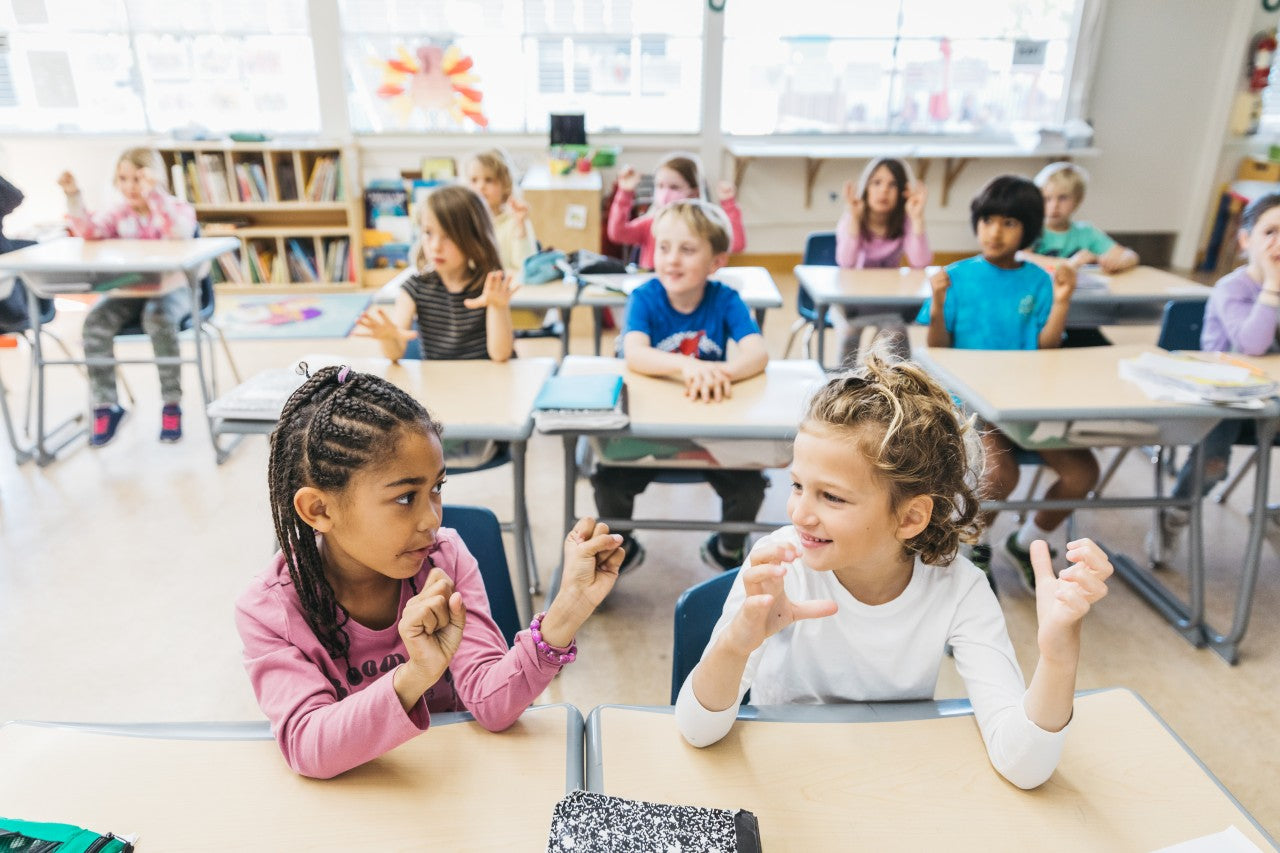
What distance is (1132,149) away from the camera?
19.6 ft

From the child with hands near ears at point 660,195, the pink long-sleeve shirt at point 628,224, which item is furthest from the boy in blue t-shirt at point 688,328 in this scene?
the pink long-sleeve shirt at point 628,224

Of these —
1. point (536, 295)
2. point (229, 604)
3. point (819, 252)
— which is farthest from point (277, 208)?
point (229, 604)

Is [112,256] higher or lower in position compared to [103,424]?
higher

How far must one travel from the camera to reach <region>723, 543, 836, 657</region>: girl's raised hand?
91 cm

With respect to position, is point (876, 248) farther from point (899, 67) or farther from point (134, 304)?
point (134, 304)

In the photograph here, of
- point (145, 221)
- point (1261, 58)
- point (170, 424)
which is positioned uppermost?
point (1261, 58)

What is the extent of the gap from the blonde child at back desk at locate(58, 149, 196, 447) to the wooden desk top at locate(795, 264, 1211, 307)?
2457mm

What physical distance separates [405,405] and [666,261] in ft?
4.24

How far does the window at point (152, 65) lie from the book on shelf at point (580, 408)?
453cm

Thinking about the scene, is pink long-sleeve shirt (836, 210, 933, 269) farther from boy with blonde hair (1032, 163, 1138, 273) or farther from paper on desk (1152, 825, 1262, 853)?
paper on desk (1152, 825, 1262, 853)

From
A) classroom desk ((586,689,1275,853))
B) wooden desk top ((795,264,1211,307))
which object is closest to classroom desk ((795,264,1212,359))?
wooden desk top ((795,264,1211,307))

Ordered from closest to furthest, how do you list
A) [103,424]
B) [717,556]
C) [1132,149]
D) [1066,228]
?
[717,556], [103,424], [1066,228], [1132,149]

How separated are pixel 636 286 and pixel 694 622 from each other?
176 centimetres

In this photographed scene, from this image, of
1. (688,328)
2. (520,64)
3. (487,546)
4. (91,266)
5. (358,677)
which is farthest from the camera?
(520,64)
